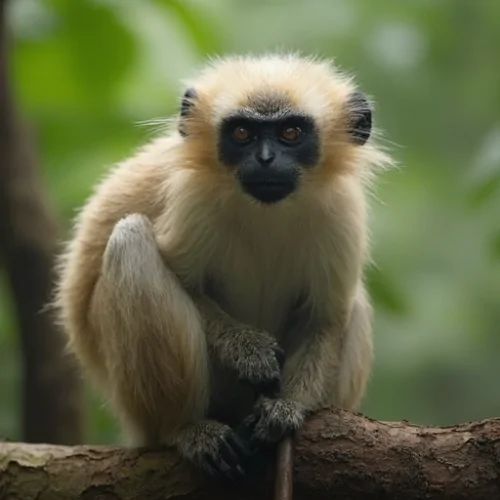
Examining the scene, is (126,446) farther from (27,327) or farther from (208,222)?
(27,327)

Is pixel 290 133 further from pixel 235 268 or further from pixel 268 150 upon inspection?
pixel 235 268

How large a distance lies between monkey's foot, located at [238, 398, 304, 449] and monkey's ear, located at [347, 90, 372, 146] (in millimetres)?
2102

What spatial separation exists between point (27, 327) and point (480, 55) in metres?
7.40

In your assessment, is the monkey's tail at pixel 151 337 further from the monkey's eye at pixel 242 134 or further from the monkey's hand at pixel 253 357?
the monkey's eye at pixel 242 134

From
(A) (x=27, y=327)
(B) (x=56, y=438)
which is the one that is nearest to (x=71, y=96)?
(A) (x=27, y=327)

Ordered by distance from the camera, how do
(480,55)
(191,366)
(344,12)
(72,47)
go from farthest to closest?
(480,55) → (344,12) → (72,47) → (191,366)

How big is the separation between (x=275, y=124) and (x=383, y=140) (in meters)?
1.84

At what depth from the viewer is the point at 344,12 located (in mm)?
12664

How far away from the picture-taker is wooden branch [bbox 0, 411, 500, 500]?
23.6ft

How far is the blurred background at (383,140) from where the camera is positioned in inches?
414

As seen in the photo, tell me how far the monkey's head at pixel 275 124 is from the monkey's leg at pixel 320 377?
3.43 ft

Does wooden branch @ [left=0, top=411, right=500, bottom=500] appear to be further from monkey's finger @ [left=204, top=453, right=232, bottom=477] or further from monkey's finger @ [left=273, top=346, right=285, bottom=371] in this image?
monkey's finger @ [left=273, top=346, right=285, bottom=371]

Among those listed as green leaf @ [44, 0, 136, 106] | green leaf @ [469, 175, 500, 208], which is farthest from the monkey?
green leaf @ [44, 0, 136, 106]

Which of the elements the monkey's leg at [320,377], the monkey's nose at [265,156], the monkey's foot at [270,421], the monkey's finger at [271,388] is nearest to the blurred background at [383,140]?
the monkey's leg at [320,377]
